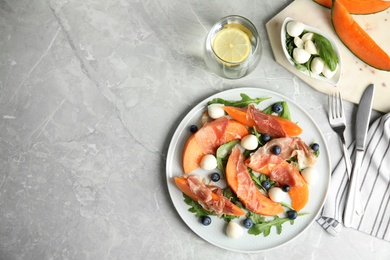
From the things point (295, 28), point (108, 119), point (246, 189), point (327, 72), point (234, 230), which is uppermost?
point (295, 28)

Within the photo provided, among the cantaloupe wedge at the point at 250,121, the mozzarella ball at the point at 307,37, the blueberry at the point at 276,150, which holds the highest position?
the mozzarella ball at the point at 307,37

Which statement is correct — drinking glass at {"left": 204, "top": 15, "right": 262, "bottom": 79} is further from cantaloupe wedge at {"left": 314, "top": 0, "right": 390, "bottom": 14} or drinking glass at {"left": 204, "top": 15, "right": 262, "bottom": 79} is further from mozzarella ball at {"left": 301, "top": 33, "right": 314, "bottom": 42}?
cantaloupe wedge at {"left": 314, "top": 0, "right": 390, "bottom": 14}

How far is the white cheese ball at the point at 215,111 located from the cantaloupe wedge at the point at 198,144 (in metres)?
0.04

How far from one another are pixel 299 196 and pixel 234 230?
9.4 inches

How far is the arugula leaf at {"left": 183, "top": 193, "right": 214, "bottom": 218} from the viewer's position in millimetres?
1743

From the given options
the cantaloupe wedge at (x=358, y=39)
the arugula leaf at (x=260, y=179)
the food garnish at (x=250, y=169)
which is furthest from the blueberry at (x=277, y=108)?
the cantaloupe wedge at (x=358, y=39)

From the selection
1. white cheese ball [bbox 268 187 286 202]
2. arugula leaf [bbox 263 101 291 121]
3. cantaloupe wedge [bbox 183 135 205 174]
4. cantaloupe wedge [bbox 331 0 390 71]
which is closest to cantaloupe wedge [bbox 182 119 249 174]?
cantaloupe wedge [bbox 183 135 205 174]

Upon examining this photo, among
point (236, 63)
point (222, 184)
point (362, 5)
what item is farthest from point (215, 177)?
point (362, 5)

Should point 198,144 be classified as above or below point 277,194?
above

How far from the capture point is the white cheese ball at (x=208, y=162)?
1724 millimetres

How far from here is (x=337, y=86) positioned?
1.83 m

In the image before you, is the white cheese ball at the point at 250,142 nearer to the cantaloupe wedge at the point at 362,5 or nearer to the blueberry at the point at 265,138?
the blueberry at the point at 265,138

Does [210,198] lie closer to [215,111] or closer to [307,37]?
[215,111]

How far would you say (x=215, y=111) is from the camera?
5.76 ft
